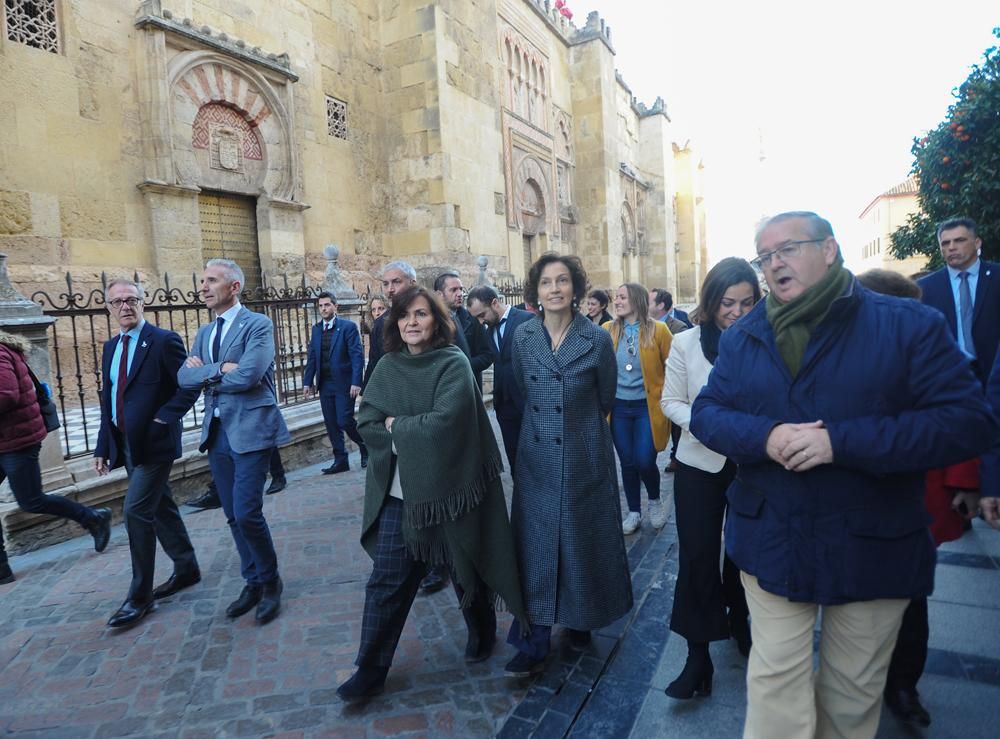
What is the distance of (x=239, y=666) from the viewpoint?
3041mm

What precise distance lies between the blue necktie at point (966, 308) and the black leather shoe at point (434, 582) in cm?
376

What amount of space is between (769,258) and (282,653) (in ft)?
9.57

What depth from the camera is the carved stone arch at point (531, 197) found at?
57.0 ft

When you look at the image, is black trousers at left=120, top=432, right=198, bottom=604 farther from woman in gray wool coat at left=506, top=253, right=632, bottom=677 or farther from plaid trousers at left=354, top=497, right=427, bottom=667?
woman in gray wool coat at left=506, top=253, right=632, bottom=677

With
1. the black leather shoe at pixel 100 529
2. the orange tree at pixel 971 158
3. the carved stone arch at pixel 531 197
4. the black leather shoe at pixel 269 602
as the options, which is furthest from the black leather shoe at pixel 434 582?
the carved stone arch at pixel 531 197

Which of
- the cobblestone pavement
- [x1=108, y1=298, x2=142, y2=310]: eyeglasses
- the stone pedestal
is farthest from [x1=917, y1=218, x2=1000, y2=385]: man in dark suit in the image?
the stone pedestal

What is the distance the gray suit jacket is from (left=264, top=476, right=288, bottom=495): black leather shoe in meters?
2.67

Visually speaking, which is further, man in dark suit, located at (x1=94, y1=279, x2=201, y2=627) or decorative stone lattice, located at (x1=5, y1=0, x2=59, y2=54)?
decorative stone lattice, located at (x1=5, y1=0, x2=59, y2=54)

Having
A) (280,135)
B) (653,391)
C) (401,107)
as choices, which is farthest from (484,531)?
(401,107)

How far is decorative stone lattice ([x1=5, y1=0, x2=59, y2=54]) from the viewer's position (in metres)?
7.58

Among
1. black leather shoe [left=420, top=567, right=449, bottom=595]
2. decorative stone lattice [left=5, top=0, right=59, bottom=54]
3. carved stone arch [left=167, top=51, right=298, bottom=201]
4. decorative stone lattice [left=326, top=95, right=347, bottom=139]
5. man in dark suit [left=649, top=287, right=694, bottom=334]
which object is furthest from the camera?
decorative stone lattice [left=326, top=95, right=347, bottom=139]

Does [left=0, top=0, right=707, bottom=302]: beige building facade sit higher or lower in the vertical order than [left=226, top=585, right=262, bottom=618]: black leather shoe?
higher

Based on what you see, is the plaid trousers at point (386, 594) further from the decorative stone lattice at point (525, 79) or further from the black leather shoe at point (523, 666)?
the decorative stone lattice at point (525, 79)

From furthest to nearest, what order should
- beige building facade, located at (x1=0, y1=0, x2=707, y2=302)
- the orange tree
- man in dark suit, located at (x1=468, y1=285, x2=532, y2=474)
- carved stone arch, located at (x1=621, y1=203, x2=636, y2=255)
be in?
carved stone arch, located at (x1=621, y1=203, x2=636, y2=255) → beige building facade, located at (x1=0, y1=0, x2=707, y2=302) → the orange tree → man in dark suit, located at (x1=468, y1=285, x2=532, y2=474)
